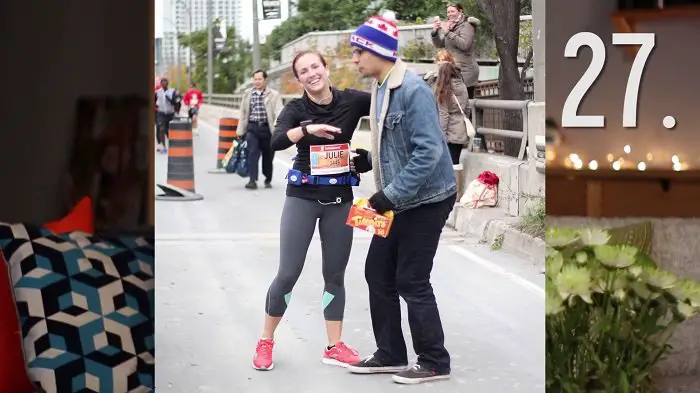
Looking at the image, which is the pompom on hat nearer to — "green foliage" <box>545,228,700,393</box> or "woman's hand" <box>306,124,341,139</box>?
"woman's hand" <box>306,124,341,139</box>

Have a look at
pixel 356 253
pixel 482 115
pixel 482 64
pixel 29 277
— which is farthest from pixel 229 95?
pixel 29 277

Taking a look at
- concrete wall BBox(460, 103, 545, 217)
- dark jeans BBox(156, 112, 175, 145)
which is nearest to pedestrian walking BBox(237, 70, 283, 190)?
concrete wall BBox(460, 103, 545, 217)

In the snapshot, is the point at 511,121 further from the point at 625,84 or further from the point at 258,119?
the point at 625,84

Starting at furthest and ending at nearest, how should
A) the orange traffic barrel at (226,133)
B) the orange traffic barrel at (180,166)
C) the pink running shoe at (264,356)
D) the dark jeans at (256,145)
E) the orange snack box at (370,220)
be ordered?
the orange traffic barrel at (226,133), the dark jeans at (256,145), the orange traffic barrel at (180,166), the pink running shoe at (264,356), the orange snack box at (370,220)

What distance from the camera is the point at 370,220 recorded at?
3.71m

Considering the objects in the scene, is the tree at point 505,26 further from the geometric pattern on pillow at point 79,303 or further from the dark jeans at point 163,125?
the dark jeans at point 163,125

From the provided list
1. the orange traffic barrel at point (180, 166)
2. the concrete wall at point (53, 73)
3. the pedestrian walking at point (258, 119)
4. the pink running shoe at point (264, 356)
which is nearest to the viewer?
the concrete wall at point (53, 73)

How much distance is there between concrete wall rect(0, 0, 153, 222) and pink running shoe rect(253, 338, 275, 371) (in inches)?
53.6

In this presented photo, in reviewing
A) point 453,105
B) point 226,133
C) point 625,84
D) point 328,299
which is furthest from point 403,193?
point 226,133

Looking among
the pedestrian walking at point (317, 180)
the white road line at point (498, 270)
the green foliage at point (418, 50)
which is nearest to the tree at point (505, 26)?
the green foliage at point (418, 50)

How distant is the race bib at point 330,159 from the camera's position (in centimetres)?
402

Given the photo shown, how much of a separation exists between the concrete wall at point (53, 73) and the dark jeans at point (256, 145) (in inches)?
278

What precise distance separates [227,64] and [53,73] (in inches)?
467

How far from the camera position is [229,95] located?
55.8 ft
